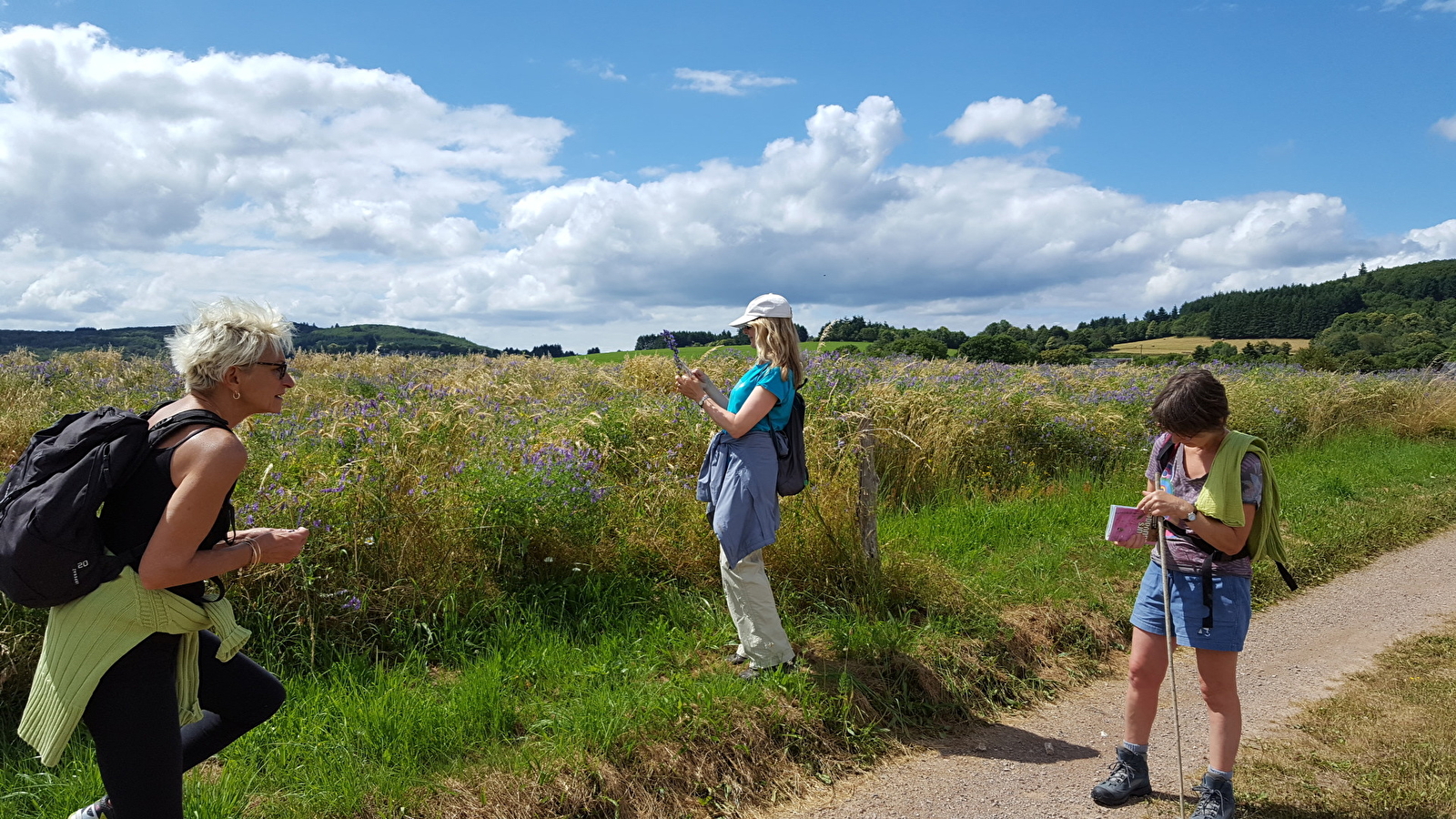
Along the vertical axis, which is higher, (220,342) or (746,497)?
(220,342)

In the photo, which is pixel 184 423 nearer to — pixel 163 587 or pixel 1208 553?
pixel 163 587

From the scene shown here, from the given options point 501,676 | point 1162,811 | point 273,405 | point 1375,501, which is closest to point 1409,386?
point 1375,501

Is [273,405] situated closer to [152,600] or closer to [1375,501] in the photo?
[152,600]

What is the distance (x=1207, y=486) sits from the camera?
3.33 m

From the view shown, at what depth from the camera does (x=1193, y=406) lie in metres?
3.28

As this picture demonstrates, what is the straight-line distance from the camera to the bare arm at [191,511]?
2.35 metres

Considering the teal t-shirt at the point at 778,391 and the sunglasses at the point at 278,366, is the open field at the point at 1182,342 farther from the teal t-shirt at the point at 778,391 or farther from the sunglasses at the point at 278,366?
the sunglasses at the point at 278,366

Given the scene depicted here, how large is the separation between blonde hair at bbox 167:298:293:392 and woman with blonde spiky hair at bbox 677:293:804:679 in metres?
1.99

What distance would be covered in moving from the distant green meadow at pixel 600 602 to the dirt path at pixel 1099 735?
21 centimetres

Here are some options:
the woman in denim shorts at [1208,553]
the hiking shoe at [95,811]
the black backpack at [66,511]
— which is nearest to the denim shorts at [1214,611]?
the woman in denim shorts at [1208,553]

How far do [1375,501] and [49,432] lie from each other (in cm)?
1185

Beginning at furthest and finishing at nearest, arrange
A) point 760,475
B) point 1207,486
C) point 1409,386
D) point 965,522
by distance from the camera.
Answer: point 1409,386 → point 965,522 → point 760,475 → point 1207,486

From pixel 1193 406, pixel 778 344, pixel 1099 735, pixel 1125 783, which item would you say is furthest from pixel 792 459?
pixel 1099 735

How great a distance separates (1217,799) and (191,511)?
397 centimetres
